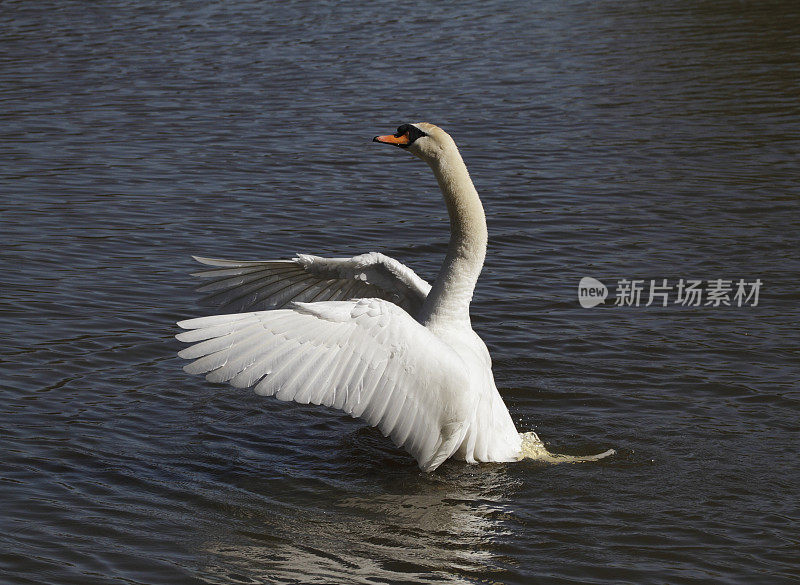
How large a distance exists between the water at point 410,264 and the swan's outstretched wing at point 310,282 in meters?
0.87

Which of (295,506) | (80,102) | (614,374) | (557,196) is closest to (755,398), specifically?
(614,374)

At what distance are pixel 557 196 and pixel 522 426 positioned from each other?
5.43 metres

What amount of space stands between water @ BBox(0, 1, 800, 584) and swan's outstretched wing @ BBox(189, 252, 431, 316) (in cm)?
87

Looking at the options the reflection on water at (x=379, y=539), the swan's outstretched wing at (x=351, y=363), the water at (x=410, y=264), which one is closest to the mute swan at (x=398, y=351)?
the swan's outstretched wing at (x=351, y=363)

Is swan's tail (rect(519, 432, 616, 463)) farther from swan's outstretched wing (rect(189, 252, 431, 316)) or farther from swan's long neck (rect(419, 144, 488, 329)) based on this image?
swan's outstretched wing (rect(189, 252, 431, 316))

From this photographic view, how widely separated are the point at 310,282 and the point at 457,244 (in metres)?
1.40

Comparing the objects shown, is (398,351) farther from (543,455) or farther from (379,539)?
(543,455)

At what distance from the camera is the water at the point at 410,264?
20.3 ft

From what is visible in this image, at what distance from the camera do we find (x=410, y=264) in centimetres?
1084

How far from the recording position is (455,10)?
24453 mm

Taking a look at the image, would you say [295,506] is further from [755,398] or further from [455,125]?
[455,125]

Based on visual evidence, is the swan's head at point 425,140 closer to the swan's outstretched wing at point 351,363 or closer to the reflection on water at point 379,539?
the swan's outstretched wing at point 351,363

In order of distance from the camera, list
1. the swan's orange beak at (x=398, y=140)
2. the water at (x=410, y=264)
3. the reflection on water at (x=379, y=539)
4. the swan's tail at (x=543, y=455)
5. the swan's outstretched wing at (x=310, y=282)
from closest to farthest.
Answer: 1. the reflection on water at (x=379, y=539)
2. the water at (x=410, y=264)
3. the swan's orange beak at (x=398, y=140)
4. the swan's tail at (x=543, y=455)
5. the swan's outstretched wing at (x=310, y=282)

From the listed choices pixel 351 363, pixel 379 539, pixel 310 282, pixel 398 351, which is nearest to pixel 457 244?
pixel 398 351
